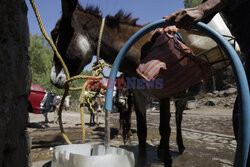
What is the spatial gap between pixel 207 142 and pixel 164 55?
3738 millimetres

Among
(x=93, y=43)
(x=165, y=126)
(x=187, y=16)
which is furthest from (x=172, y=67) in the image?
(x=93, y=43)

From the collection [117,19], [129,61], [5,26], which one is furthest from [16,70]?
[117,19]

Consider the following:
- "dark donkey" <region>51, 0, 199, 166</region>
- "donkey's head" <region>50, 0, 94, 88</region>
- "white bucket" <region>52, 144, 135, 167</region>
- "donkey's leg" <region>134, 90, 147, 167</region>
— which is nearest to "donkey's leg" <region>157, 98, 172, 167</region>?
"dark donkey" <region>51, 0, 199, 166</region>

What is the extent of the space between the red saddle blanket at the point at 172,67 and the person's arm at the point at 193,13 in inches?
21.4

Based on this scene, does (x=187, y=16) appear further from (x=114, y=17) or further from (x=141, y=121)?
(x=141, y=121)

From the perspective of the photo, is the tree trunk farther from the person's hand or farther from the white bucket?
the person's hand

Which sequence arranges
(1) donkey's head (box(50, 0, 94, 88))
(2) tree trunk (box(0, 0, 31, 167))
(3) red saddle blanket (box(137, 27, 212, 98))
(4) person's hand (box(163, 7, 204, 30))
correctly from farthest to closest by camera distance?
(1) donkey's head (box(50, 0, 94, 88)), (3) red saddle blanket (box(137, 27, 212, 98)), (4) person's hand (box(163, 7, 204, 30)), (2) tree trunk (box(0, 0, 31, 167))

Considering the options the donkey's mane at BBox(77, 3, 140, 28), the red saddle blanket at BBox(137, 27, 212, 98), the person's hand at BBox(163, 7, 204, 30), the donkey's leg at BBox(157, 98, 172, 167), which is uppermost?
the donkey's mane at BBox(77, 3, 140, 28)

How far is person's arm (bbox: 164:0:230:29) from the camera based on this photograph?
121 centimetres

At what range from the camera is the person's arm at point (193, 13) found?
1.21 meters

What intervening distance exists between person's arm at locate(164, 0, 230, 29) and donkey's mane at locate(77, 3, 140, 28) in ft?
5.72

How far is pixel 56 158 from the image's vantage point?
0.94m

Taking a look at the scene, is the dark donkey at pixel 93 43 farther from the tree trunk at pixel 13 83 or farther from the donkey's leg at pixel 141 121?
the tree trunk at pixel 13 83

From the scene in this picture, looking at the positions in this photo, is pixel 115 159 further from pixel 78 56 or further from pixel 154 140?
pixel 154 140
